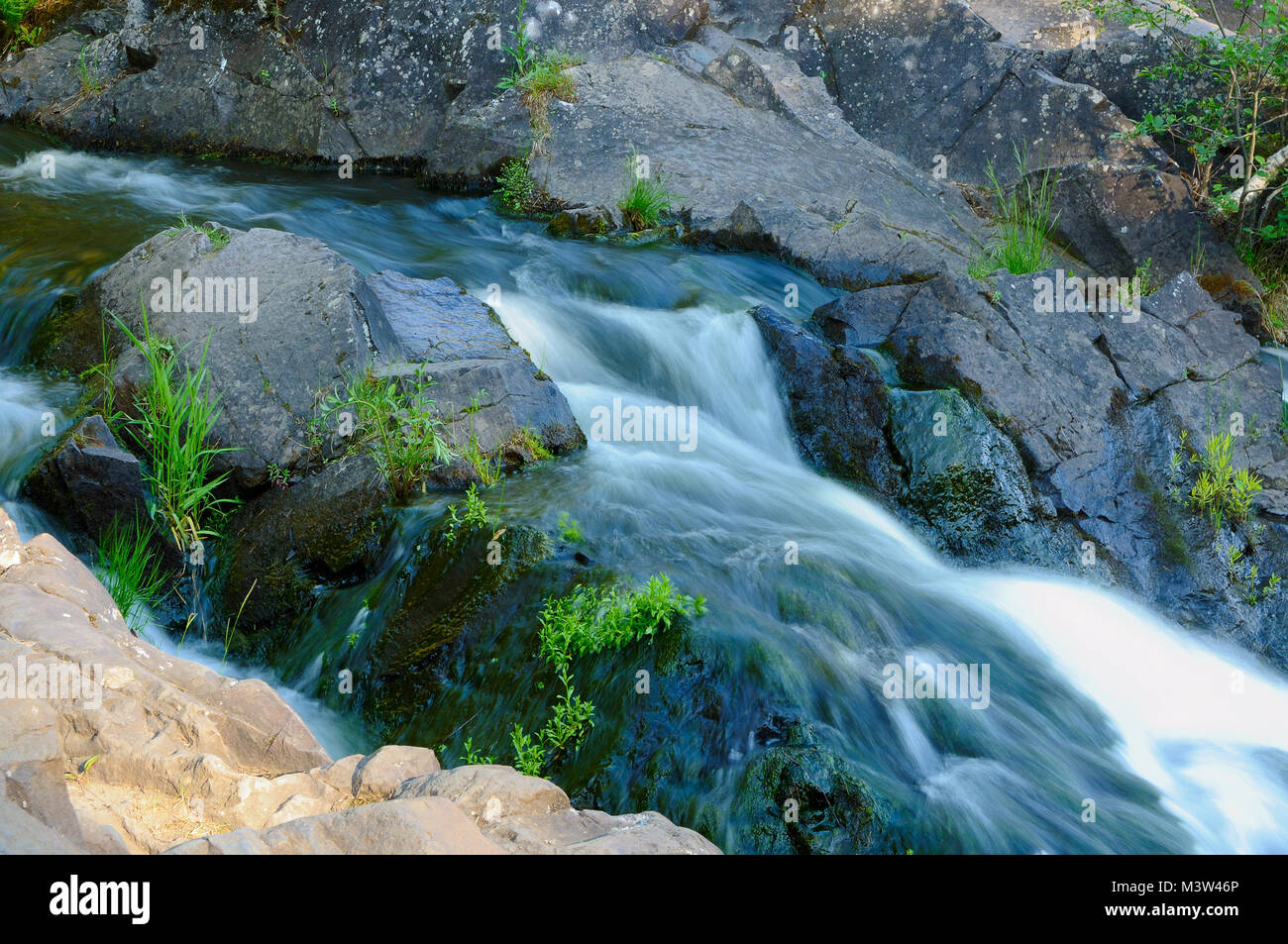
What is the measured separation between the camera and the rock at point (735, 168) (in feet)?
29.2

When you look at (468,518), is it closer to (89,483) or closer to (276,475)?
(276,475)

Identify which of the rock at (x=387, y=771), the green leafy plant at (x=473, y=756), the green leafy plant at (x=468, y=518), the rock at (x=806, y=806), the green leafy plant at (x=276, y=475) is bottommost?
the green leafy plant at (x=473, y=756)

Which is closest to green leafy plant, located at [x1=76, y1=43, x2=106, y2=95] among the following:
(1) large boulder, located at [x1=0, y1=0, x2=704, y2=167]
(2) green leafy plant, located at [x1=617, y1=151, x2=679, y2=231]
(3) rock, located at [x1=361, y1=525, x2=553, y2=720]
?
(1) large boulder, located at [x1=0, y1=0, x2=704, y2=167]

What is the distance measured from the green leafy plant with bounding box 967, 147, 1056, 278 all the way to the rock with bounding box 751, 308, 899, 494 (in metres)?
1.73

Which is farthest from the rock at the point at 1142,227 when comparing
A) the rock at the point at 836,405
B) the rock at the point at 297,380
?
the rock at the point at 297,380

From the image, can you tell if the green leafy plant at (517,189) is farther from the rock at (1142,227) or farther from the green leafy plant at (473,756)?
the green leafy plant at (473,756)

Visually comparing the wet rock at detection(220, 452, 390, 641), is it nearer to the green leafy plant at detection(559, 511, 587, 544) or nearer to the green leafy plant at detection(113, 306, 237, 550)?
the green leafy plant at detection(113, 306, 237, 550)

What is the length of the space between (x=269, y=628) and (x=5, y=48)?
10.1 m

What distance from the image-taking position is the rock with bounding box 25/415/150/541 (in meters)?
5.09

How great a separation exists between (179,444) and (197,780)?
122 inches

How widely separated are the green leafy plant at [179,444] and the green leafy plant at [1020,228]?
561cm

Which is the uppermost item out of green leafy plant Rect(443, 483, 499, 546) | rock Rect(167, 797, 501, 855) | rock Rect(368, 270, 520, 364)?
rock Rect(368, 270, 520, 364)

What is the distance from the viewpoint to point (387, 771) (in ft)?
9.66

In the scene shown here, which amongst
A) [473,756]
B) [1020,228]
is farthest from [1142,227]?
[473,756]
